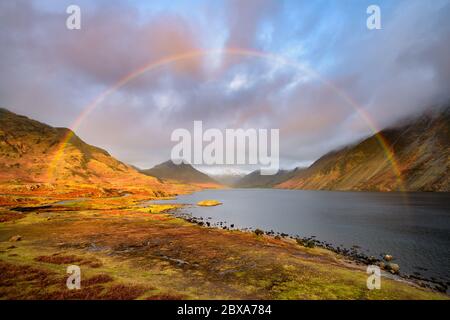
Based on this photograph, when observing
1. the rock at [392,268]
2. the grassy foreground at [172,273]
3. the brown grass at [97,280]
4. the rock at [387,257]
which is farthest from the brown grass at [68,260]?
the rock at [387,257]

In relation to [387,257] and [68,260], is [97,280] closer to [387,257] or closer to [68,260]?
[68,260]

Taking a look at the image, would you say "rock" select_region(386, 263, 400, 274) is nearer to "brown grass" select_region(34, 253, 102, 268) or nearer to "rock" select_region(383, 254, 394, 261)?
"rock" select_region(383, 254, 394, 261)

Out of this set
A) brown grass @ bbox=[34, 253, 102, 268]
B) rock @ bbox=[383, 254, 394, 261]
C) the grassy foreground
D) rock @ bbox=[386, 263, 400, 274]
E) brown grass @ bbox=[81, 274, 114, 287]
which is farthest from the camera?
rock @ bbox=[383, 254, 394, 261]

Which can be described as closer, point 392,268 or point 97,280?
point 97,280

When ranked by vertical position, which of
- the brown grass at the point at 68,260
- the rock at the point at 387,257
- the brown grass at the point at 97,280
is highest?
the brown grass at the point at 97,280

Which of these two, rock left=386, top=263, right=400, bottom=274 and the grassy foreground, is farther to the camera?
rock left=386, top=263, right=400, bottom=274

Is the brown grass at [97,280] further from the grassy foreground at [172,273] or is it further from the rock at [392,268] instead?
the rock at [392,268]

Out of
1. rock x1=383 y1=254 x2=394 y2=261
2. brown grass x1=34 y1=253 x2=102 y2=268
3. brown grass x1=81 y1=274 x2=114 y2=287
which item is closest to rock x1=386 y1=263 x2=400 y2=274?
rock x1=383 y1=254 x2=394 y2=261

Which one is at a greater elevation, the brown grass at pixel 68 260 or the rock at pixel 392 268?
the brown grass at pixel 68 260

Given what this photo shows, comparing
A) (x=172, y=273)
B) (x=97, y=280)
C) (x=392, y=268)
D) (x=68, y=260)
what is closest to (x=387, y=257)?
(x=392, y=268)

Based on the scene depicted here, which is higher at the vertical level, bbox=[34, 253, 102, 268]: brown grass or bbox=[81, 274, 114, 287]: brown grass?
bbox=[81, 274, 114, 287]: brown grass

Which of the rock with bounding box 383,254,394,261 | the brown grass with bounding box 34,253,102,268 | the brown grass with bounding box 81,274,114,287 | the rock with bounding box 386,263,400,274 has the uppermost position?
the brown grass with bounding box 81,274,114,287
